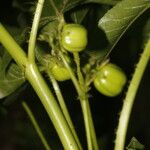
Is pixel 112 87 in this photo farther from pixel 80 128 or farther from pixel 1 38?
pixel 80 128

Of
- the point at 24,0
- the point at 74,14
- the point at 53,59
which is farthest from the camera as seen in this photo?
the point at 24,0

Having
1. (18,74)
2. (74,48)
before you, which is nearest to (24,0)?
(18,74)

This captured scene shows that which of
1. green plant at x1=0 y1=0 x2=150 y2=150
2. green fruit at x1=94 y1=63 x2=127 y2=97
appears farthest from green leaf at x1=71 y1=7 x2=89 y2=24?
green fruit at x1=94 y1=63 x2=127 y2=97

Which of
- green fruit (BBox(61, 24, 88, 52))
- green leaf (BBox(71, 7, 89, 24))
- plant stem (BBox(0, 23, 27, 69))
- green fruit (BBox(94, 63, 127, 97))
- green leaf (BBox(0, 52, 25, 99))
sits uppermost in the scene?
plant stem (BBox(0, 23, 27, 69))

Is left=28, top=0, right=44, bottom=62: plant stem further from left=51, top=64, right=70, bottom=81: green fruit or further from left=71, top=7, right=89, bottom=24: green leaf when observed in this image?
left=71, top=7, right=89, bottom=24: green leaf

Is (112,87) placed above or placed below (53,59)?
below

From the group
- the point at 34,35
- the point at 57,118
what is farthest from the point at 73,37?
the point at 57,118
